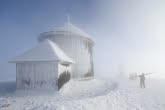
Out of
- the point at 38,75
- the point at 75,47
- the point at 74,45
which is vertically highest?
the point at 74,45

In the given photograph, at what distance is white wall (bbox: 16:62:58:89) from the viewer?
14516 mm

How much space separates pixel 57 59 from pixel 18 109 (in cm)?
595

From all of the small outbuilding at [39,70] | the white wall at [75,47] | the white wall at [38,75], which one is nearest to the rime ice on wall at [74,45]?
the white wall at [75,47]

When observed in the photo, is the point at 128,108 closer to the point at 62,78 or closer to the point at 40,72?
the point at 62,78

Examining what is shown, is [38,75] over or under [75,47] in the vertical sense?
under

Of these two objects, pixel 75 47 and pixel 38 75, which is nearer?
pixel 38 75

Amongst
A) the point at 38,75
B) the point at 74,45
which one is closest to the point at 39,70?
the point at 38,75

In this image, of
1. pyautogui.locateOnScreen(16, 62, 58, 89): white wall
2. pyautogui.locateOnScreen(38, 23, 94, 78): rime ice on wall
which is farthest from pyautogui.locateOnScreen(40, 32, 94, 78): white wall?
pyautogui.locateOnScreen(16, 62, 58, 89): white wall

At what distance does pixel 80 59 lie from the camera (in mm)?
22719

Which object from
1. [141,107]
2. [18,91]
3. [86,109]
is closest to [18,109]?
[86,109]

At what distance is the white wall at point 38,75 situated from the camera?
14.5m

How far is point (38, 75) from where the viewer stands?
48.4ft

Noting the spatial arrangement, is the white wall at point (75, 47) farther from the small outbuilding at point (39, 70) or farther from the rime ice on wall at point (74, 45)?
the small outbuilding at point (39, 70)

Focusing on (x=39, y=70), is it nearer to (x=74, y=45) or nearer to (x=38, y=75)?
(x=38, y=75)
